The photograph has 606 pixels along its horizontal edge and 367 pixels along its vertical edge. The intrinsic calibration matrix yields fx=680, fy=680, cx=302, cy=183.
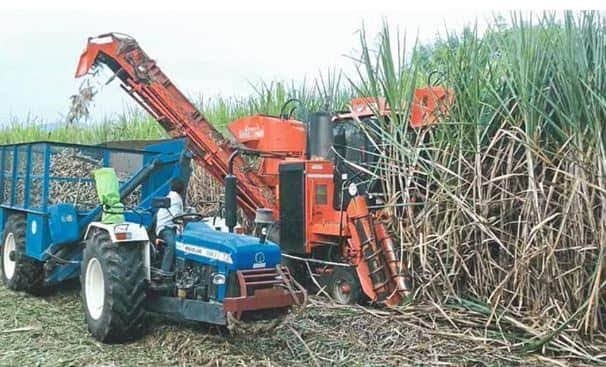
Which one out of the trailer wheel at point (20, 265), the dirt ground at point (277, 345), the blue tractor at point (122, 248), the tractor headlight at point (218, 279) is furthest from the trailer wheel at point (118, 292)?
the trailer wheel at point (20, 265)

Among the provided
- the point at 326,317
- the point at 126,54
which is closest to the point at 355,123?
the point at 326,317

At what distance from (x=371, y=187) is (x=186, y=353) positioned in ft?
7.89

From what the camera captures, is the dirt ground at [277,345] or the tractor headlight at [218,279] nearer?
the dirt ground at [277,345]

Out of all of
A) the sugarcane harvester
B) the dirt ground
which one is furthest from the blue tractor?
the sugarcane harvester

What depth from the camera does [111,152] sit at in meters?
6.70

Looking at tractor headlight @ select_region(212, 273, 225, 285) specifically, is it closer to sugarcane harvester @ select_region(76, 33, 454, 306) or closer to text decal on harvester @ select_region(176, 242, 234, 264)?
text decal on harvester @ select_region(176, 242, 234, 264)

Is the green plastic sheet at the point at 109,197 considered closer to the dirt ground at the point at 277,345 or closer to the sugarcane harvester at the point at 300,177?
the dirt ground at the point at 277,345

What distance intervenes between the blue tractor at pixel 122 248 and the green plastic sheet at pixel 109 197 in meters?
0.02

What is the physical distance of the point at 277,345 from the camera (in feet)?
16.4

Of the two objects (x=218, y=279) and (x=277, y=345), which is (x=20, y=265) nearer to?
(x=218, y=279)

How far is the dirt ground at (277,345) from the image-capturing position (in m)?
4.59

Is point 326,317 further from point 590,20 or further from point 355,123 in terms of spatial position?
point 590,20

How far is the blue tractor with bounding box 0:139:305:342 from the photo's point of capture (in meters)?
4.80

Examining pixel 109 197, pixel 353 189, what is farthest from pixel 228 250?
pixel 353 189
